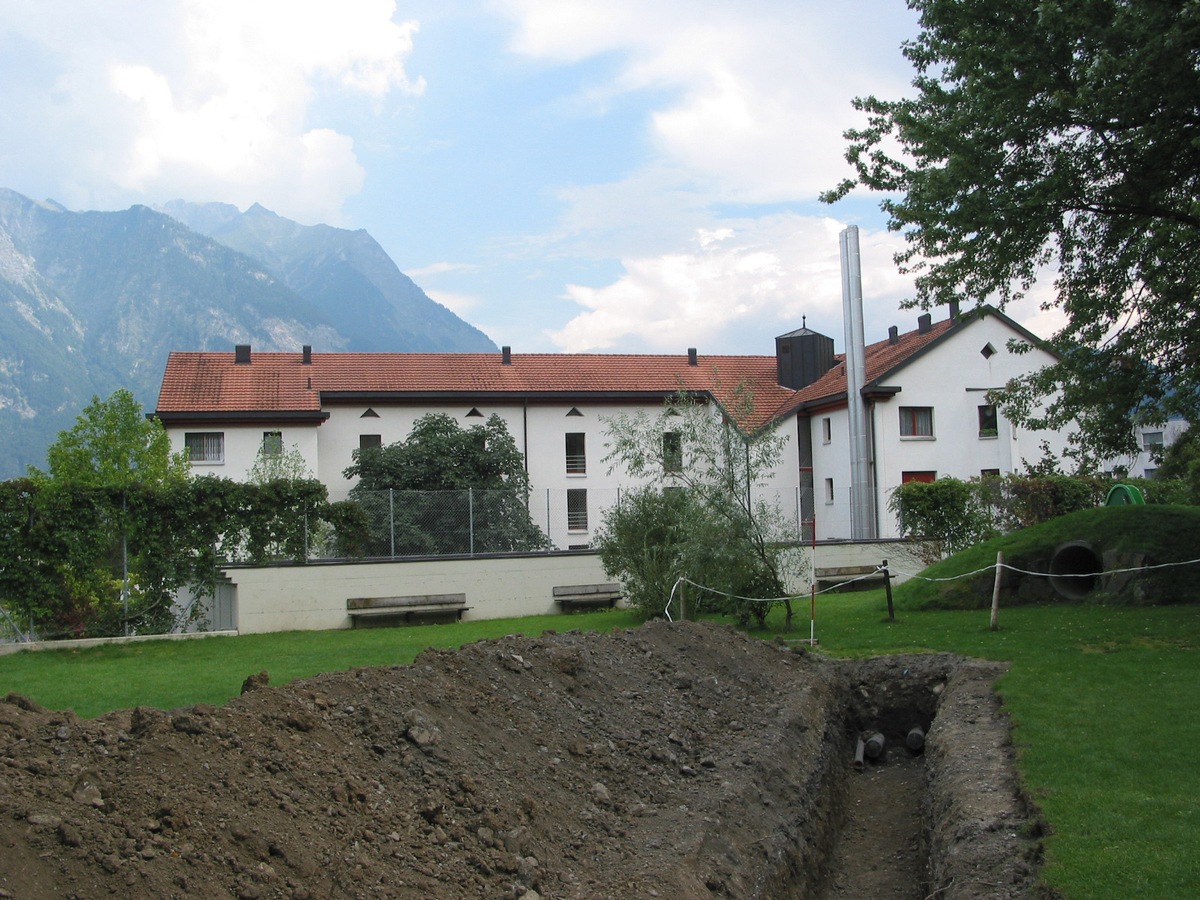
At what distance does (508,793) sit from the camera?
19.5 ft

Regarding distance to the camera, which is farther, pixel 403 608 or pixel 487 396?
pixel 487 396

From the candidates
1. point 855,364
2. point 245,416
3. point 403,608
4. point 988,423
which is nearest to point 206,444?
point 245,416

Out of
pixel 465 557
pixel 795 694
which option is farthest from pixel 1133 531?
pixel 465 557

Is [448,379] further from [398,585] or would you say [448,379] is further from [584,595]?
[398,585]

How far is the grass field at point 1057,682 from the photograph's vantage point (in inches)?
237

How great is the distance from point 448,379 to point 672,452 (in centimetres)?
2557

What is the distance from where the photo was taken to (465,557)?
72.8ft

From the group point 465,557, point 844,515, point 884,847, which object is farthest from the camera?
point 844,515

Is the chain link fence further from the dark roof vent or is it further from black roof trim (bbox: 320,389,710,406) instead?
the dark roof vent

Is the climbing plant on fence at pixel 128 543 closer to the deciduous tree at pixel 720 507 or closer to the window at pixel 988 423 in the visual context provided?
the deciduous tree at pixel 720 507

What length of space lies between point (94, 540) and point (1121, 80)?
60.1 feet

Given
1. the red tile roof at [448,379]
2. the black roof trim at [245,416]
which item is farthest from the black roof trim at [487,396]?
the black roof trim at [245,416]

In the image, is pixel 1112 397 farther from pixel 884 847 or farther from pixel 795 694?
pixel 884 847

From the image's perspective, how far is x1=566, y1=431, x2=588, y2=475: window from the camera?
41625 mm
